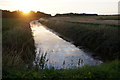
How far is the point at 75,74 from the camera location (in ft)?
18.1

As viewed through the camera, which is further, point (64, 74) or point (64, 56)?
point (64, 56)

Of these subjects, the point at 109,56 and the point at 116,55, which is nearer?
the point at 116,55

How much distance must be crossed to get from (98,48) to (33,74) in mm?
9195

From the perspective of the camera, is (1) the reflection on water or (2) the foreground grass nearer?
(2) the foreground grass

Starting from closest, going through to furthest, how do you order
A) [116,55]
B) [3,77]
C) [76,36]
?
[3,77], [116,55], [76,36]

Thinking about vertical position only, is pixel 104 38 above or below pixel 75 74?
above

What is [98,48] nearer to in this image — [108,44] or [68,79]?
[108,44]

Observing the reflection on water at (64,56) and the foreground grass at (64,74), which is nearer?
the foreground grass at (64,74)

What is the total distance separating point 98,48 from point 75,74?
27.2 feet

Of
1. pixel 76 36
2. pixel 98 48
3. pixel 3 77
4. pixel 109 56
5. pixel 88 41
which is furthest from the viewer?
pixel 76 36

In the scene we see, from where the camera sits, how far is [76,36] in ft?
63.5

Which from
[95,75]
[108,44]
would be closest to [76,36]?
[108,44]

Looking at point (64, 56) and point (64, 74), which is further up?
point (64, 74)

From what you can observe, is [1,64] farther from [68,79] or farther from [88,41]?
[88,41]
